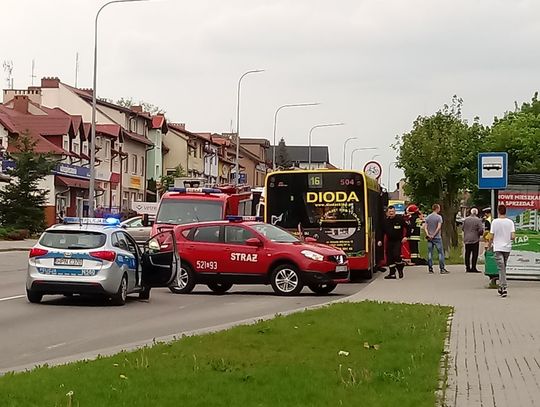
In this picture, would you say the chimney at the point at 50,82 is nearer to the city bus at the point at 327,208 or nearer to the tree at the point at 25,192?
the tree at the point at 25,192

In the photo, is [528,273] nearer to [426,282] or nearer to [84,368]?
[426,282]

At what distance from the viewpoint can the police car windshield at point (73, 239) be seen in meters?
17.5

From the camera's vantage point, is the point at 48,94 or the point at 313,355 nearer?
the point at 313,355

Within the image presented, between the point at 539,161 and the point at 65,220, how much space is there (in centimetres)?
3659

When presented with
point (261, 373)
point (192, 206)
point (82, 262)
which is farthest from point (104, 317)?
point (192, 206)

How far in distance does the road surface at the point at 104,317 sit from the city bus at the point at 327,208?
5.47ft

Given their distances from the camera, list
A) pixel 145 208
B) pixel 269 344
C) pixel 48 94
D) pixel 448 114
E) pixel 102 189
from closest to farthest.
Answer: pixel 269 344 < pixel 448 114 < pixel 145 208 < pixel 102 189 < pixel 48 94

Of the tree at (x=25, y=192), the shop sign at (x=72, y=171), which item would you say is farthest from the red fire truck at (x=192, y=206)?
the shop sign at (x=72, y=171)

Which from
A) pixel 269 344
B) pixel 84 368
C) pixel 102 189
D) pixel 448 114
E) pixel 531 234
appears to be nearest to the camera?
pixel 84 368

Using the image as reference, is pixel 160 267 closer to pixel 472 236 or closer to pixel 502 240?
pixel 502 240

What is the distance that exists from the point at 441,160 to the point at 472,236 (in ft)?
43.4

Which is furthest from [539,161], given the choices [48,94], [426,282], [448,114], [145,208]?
[48,94]

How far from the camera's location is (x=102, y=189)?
7012cm

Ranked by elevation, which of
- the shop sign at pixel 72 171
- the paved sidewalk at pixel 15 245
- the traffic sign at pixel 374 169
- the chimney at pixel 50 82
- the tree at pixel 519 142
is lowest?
the paved sidewalk at pixel 15 245
